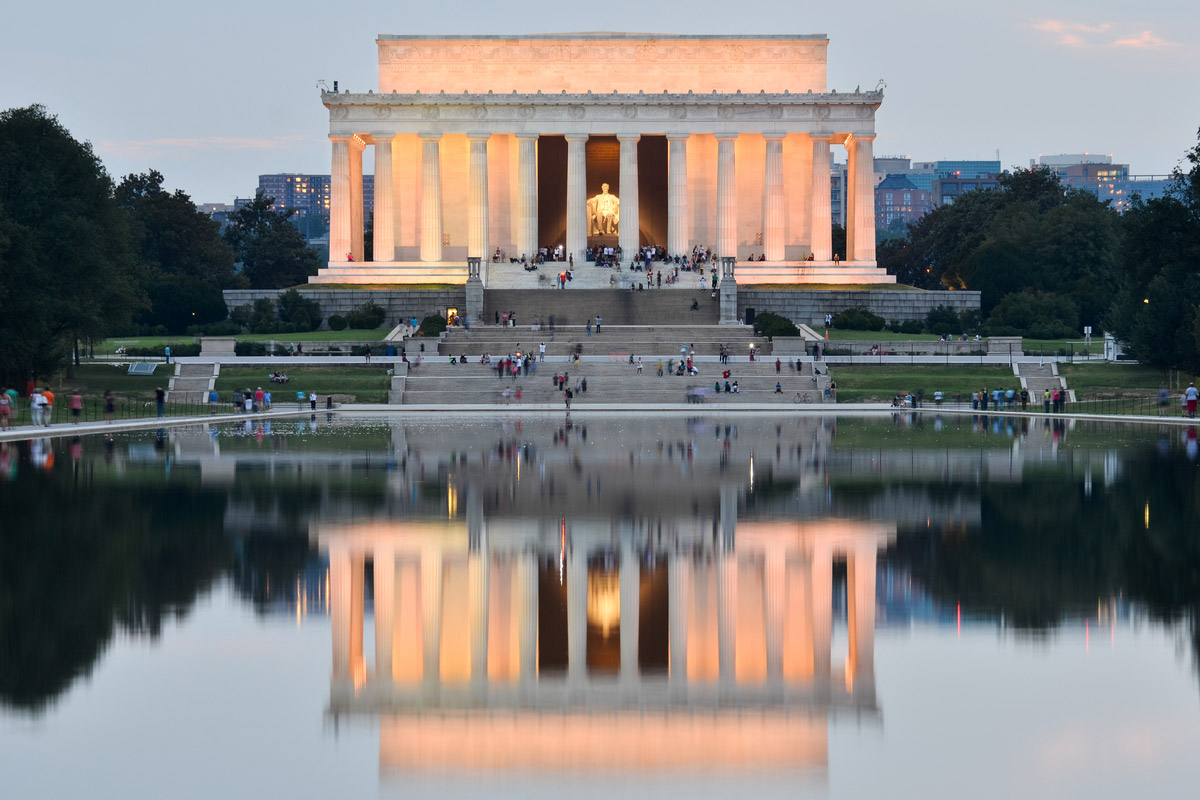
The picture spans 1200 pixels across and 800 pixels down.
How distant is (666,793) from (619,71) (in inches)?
3581

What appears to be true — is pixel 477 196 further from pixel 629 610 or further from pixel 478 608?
pixel 629 610

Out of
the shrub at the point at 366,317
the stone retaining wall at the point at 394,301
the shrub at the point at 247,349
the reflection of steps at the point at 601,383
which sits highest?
the stone retaining wall at the point at 394,301

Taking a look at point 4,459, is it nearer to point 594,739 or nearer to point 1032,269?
point 594,739

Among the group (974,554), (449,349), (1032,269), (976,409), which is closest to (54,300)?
(449,349)

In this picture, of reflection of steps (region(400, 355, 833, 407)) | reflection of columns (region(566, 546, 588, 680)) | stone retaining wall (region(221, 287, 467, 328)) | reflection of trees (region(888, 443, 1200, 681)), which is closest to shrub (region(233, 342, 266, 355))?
reflection of steps (region(400, 355, 833, 407))

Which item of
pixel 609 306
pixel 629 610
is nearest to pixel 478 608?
pixel 629 610

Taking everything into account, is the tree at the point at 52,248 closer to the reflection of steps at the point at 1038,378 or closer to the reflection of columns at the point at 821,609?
the reflection of steps at the point at 1038,378

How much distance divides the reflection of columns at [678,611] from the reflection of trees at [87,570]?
5.40 m

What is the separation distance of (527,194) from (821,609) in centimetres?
8183

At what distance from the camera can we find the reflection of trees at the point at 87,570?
48.2 ft

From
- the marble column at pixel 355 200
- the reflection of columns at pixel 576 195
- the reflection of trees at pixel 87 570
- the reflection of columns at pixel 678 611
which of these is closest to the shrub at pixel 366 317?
the marble column at pixel 355 200

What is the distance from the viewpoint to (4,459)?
37.7m

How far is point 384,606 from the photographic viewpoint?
17453 millimetres

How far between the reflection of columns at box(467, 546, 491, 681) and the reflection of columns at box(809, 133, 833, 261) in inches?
3093
